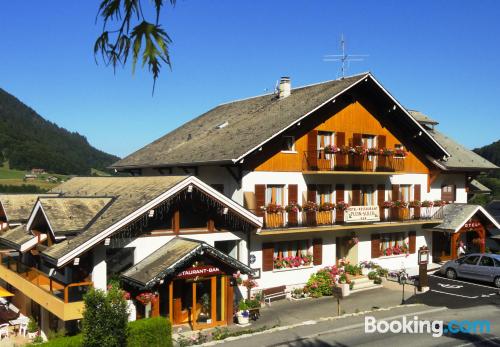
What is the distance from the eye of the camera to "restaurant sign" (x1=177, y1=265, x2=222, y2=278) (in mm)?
18172

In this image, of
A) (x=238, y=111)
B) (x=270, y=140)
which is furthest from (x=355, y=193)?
(x=238, y=111)

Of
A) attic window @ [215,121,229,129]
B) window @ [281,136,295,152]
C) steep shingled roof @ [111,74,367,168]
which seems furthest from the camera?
attic window @ [215,121,229,129]

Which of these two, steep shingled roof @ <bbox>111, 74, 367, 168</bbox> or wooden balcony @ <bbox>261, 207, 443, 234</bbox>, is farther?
steep shingled roof @ <bbox>111, 74, 367, 168</bbox>

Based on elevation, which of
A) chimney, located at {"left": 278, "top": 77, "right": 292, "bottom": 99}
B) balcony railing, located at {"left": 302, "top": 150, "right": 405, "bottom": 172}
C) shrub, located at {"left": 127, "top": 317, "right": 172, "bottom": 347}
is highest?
chimney, located at {"left": 278, "top": 77, "right": 292, "bottom": 99}

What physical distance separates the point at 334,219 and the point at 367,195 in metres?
3.47

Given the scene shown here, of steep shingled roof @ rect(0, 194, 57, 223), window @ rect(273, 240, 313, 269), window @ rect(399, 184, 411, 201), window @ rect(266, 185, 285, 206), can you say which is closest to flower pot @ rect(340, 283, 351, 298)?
window @ rect(273, 240, 313, 269)

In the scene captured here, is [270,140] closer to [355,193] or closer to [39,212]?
[355,193]

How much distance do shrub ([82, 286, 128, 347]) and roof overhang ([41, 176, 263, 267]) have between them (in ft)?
9.42

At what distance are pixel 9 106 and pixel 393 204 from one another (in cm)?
15030

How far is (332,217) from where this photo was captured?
2564 cm

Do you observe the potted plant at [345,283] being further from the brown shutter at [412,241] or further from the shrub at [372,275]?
the brown shutter at [412,241]

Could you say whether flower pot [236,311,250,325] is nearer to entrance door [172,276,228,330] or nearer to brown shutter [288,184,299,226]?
entrance door [172,276,228,330]

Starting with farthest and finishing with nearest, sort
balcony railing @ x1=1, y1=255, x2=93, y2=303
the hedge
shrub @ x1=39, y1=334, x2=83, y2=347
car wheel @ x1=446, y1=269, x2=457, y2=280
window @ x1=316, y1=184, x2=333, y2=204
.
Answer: car wheel @ x1=446, y1=269, x2=457, y2=280
window @ x1=316, y1=184, x2=333, y2=204
balcony railing @ x1=1, y1=255, x2=93, y2=303
the hedge
shrub @ x1=39, y1=334, x2=83, y2=347

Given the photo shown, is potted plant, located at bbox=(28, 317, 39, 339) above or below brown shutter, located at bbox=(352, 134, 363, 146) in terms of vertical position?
below
